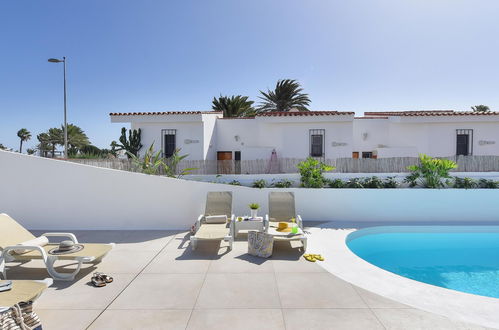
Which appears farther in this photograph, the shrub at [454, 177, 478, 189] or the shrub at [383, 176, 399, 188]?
the shrub at [383, 176, 399, 188]

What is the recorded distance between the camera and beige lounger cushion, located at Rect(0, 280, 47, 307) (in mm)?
3699

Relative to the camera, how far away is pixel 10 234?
21.2 feet

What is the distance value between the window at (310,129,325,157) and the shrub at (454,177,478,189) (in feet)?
21.8

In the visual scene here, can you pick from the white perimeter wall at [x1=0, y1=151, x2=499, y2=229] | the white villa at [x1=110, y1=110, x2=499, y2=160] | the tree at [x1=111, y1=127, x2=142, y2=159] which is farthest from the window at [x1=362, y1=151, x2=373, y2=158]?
the tree at [x1=111, y1=127, x2=142, y2=159]

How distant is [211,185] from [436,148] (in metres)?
14.9

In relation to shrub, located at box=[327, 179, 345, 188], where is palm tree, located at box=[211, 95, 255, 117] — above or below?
above

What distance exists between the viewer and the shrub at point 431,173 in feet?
37.9

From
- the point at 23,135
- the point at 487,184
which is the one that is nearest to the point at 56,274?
the point at 487,184

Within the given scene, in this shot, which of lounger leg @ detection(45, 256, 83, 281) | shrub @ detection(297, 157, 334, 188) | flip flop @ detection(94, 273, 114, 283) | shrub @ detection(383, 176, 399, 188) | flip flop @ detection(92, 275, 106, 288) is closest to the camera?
flip flop @ detection(92, 275, 106, 288)

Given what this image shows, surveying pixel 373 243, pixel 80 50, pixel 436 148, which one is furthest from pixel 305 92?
pixel 373 243

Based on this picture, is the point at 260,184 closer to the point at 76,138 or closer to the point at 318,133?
the point at 318,133

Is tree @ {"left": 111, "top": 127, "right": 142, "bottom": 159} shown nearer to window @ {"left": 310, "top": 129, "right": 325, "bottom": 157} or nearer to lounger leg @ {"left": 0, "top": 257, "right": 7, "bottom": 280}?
window @ {"left": 310, "top": 129, "right": 325, "bottom": 157}

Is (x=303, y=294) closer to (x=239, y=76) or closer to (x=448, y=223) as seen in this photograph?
(x=448, y=223)

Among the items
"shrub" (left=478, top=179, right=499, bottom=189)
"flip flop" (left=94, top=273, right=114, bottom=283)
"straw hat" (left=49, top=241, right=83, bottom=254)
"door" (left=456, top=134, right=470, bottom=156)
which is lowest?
"flip flop" (left=94, top=273, right=114, bottom=283)
